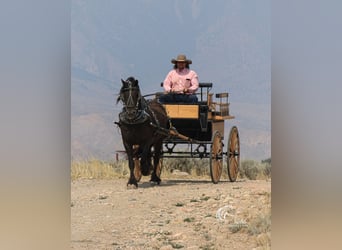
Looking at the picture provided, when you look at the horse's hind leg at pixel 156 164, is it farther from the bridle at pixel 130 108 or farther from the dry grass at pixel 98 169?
the bridle at pixel 130 108

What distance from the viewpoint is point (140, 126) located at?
8.54m

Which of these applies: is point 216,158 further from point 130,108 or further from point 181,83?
point 130,108

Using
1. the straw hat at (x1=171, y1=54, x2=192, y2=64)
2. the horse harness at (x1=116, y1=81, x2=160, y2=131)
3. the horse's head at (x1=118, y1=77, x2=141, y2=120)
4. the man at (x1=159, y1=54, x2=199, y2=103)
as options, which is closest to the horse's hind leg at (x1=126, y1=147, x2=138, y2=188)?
the horse harness at (x1=116, y1=81, x2=160, y2=131)

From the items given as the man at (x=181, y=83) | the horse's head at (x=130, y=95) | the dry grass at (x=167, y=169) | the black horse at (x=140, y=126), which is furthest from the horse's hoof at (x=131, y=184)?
the man at (x=181, y=83)

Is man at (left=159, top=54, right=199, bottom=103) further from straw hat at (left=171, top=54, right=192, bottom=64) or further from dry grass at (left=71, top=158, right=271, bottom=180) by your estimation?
dry grass at (left=71, top=158, right=271, bottom=180)

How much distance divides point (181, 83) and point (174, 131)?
57cm

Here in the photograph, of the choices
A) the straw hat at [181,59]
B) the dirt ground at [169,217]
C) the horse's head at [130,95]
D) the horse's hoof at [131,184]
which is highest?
the straw hat at [181,59]

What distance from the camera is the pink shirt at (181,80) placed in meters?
8.58

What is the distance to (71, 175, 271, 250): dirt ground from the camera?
22.8 ft

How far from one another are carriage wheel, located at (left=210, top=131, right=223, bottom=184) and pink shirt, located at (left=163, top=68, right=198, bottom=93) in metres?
0.67
